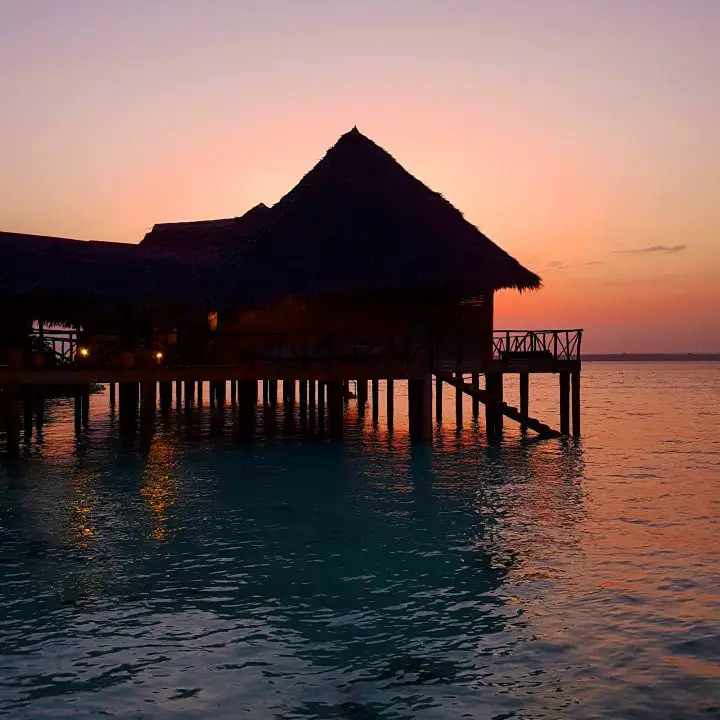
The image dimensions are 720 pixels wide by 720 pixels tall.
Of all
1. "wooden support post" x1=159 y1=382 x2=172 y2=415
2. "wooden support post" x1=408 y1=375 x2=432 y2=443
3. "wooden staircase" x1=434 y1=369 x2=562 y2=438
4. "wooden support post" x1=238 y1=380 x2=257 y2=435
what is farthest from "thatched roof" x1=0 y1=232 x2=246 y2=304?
"wooden support post" x1=159 y1=382 x2=172 y2=415

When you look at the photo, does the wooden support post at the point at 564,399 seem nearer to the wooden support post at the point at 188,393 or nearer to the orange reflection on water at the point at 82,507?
the orange reflection on water at the point at 82,507

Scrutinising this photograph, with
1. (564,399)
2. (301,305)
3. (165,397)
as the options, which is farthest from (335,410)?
(165,397)

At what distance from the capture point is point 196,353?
2147 centimetres

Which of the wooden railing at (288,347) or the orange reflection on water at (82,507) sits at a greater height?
the wooden railing at (288,347)

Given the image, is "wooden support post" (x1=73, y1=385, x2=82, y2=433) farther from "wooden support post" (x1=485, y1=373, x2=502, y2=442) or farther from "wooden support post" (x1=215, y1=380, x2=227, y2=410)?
"wooden support post" (x1=485, y1=373, x2=502, y2=442)

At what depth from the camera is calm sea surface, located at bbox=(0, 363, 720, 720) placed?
7.18 m

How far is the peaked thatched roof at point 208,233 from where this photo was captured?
29734 millimetres

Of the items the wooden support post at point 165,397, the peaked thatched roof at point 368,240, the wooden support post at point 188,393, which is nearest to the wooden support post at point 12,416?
the peaked thatched roof at point 368,240

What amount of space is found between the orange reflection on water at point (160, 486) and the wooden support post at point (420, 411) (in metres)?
6.21

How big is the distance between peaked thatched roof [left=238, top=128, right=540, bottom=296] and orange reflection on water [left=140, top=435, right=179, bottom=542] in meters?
4.80

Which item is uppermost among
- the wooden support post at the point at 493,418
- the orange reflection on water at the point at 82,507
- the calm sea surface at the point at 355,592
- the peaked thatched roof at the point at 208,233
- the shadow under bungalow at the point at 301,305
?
the peaked thatched roof at the point at 208,233

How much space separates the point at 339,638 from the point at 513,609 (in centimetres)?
199

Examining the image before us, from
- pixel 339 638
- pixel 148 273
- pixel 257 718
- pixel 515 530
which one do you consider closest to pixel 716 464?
pixel 515 530

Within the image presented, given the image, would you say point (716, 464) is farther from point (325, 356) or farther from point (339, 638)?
point (339, 638)
